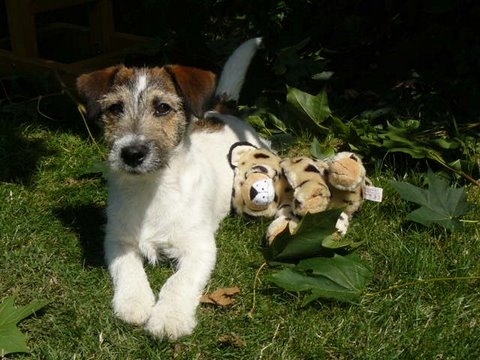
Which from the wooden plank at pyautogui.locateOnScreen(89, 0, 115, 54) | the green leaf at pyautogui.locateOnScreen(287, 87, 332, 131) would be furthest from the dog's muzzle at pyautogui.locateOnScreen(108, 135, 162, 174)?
the wooden plank at pyautogui.locateOnScreen(89, 0, 115, 54)

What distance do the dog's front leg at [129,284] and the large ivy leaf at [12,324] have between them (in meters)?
0.35

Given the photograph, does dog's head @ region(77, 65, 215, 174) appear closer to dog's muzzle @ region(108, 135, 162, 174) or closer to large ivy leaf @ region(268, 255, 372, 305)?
dog's muzzle @ region(108, 135, 162, 174)

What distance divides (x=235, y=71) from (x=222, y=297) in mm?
2289

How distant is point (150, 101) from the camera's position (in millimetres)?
3668

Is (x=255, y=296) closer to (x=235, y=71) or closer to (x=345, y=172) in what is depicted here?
(x=345, y=172)

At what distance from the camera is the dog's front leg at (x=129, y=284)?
10.1 ft

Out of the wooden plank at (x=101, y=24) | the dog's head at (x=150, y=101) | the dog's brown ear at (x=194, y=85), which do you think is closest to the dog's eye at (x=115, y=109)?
the dog's head at (x=150, y=101)

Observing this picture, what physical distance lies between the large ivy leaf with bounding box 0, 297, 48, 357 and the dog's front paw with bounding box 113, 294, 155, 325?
0.33 meters

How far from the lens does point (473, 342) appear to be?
279 centimetres

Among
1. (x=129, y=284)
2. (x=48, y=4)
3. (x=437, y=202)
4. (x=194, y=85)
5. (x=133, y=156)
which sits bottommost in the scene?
(x=48, y=4)

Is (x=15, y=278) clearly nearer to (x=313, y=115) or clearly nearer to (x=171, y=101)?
(x=171, y=101)

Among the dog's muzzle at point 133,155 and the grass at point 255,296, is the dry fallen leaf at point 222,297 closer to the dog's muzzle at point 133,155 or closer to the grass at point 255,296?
the grass at point 255,296

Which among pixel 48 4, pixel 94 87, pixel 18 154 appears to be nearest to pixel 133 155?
pixel 94 87

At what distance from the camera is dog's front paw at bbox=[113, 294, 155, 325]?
3.06 m
